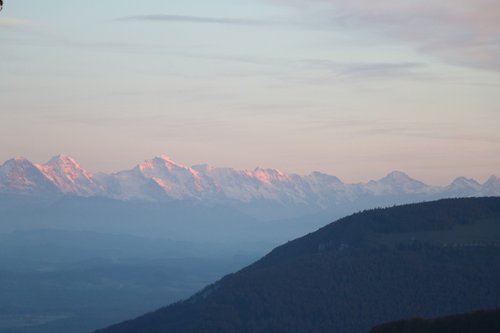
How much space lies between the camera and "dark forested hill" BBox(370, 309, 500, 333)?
125 metres

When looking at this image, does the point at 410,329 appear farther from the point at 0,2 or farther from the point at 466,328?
the point at 0,2

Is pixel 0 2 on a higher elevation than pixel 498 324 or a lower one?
higher

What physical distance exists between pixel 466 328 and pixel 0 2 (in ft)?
192

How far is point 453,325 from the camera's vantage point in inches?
5022

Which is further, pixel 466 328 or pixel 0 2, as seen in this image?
pixel 466 328

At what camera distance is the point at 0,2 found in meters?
101

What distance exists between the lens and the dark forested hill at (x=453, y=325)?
410 ft

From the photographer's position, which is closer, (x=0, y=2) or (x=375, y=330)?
(x=0, y=2)

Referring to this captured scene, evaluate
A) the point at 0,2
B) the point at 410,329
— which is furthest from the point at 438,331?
the point at 0,2

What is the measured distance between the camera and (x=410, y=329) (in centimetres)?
12669

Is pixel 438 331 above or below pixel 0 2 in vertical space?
below

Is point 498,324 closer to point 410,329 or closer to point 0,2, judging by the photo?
point 410,329

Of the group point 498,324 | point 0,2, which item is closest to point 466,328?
point 498,324

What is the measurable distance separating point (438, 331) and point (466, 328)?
3469mm
